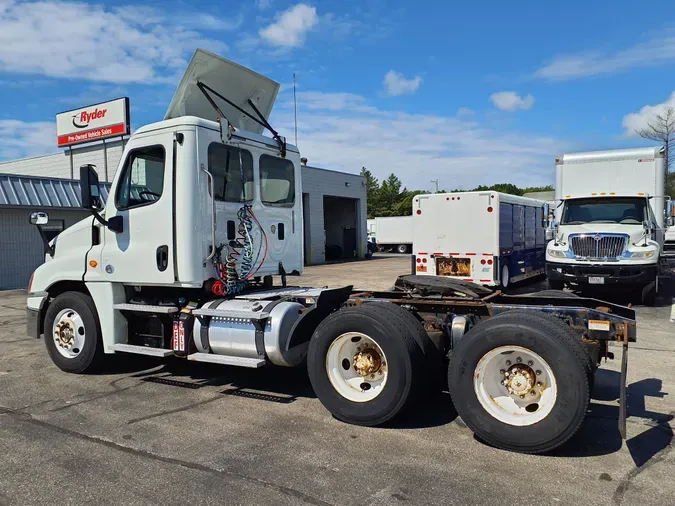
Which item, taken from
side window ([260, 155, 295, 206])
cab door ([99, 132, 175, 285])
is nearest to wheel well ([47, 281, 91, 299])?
cab door ([99, 132, 175, 285])

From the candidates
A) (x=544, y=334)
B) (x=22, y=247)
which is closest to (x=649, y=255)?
(x=544, y=334)

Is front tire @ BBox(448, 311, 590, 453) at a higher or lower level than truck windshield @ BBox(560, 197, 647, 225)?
lower

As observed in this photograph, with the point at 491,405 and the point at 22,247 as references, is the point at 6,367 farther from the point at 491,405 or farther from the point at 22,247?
the point at 22,247

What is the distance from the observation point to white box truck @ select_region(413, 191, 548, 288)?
14227 mm

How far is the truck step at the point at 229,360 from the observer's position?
18.1 ft

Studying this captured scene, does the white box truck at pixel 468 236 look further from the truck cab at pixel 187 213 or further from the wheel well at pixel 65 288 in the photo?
the wheel well at pixel 65 288

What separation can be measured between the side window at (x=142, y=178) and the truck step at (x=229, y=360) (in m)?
1.85

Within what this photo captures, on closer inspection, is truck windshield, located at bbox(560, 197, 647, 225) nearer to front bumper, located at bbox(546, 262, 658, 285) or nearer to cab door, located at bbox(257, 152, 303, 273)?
front bumper, located at bbox(546, 262, 658, 285)

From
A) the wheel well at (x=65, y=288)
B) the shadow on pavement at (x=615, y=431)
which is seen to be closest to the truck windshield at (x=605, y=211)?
the shadow on pavement at (x=615, y=431)

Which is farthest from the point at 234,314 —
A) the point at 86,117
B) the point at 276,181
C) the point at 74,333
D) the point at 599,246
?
the point at 86,117

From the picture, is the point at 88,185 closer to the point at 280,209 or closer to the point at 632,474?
the point at 280,209

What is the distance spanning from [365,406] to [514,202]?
12377mm

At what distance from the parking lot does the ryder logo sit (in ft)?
77.0

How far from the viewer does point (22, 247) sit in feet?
64.5
